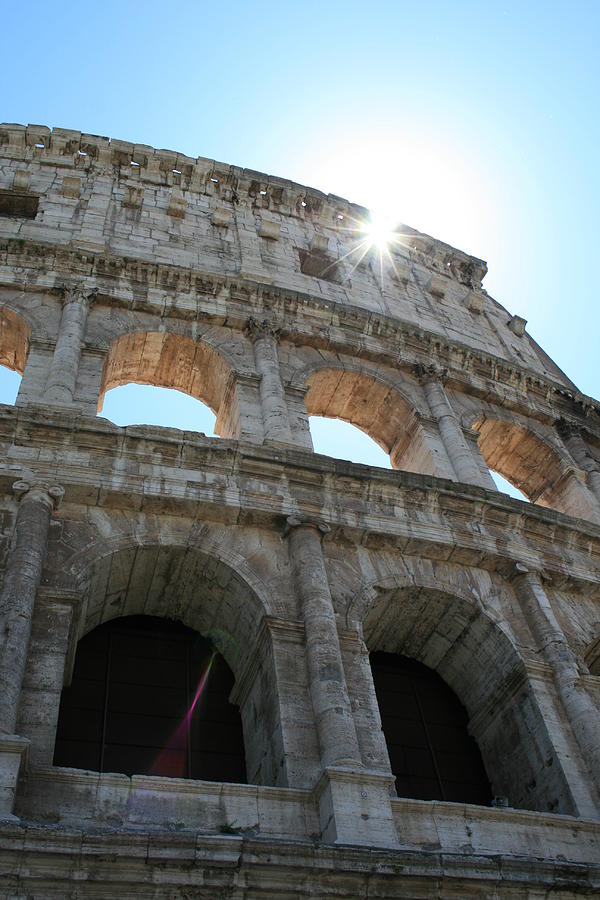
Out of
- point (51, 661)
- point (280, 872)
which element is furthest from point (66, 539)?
point (280, 872)

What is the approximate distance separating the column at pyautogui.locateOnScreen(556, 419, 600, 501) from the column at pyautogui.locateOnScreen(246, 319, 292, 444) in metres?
5.86

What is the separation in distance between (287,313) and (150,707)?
809 centimetres

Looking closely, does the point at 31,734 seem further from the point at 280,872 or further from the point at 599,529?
the point at 599,529

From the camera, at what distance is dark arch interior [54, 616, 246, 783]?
9.32m

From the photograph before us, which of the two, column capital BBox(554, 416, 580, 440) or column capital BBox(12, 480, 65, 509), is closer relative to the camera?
column capital BBox(12, 480, 65, 509)

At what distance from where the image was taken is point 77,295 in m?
14.2

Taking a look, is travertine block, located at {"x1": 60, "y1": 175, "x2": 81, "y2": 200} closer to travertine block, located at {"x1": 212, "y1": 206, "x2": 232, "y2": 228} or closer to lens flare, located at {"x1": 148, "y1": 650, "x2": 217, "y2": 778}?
travertine block, located at {"x1": 212, "y1": 206, "x2": 232, "y2": 228}

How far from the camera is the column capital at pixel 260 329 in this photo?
589 inches

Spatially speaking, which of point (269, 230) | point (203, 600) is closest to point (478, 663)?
point (203, 600)

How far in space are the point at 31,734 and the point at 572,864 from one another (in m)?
4.86

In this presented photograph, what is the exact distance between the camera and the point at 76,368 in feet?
42.1

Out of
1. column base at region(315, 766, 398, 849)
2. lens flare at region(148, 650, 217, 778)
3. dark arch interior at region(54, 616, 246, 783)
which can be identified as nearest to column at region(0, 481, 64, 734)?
dark arch interior at region(54, 616, 246, 783)

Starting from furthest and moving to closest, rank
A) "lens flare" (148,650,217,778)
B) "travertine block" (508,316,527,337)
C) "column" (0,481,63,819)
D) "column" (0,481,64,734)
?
"travertine block" (508,316,527,337), "lens flare" (148,650,217,778), "column" (0,481,64,734), "column" (0,481,63,819)

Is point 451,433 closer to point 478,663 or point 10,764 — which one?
point 478,663
